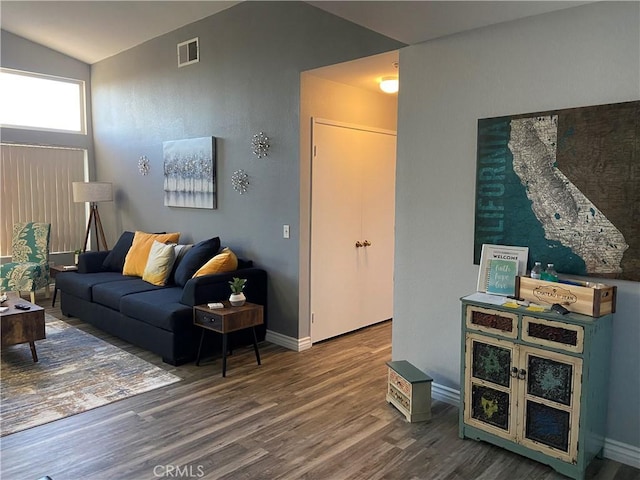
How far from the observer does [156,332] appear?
4.00 meters

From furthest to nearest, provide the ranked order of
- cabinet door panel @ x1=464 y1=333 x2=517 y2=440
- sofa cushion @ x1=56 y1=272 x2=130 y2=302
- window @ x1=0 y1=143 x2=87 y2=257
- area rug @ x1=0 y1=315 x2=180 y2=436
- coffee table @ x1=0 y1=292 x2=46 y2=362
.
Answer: window @ x1=0 y1=143 x2=87 y2=257
sofa cushion @ x1=56 y1=272 x2=130 y2=302
coffee table @ x1=0 y1=292 x2=46 y2=362
area rug @ x1=0 y1=315 x2=180 y2=436
cabinet door panel @ x1=464 y1=333 x2=517 y2=440

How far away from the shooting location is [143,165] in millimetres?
5957

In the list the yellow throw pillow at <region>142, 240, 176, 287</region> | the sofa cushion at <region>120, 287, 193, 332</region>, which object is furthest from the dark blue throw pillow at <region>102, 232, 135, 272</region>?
the sofa cushion at <region>120, 287, 193, 332</region>

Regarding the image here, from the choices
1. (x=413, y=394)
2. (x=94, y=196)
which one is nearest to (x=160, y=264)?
(x=94, y=196)

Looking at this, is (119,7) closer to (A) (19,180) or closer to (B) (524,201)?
(A) (19,180)

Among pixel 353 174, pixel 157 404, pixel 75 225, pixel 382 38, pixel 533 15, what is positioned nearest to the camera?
pixel 533 15

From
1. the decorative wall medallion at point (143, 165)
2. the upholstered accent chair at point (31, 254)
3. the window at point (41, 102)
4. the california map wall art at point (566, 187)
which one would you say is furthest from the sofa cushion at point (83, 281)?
the california map wall art at point (566, 187)

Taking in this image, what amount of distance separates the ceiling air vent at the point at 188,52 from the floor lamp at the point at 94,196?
2.01 metres

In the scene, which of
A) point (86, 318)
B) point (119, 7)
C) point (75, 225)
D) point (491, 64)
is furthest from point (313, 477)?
point (75, 225)

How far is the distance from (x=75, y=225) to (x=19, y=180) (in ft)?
2.95

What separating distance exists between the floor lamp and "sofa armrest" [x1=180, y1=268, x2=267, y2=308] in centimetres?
291

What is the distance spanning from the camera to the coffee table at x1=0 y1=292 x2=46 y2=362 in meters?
3.81

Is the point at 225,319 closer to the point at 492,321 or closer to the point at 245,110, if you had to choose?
the point at 492,321

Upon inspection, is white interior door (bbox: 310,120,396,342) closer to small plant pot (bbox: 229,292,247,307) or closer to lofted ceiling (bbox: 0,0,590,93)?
lofted ceiling (bbox: 0,0,590,93)
